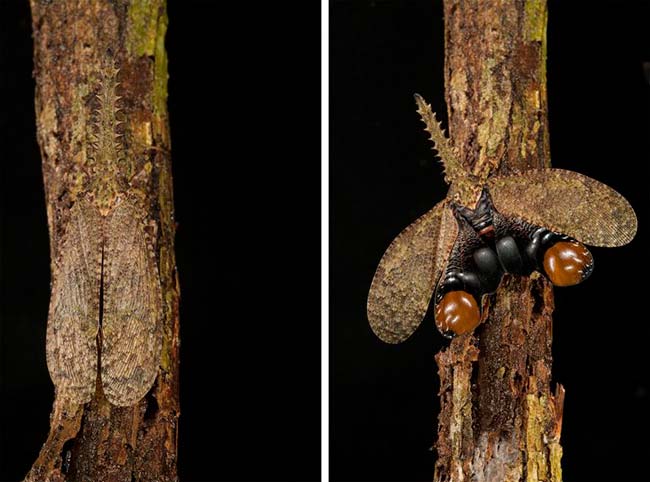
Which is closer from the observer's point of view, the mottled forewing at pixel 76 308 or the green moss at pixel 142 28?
the mottled forewing at pixel 76 308

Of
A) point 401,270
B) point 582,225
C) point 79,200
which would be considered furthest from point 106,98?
point 582,225

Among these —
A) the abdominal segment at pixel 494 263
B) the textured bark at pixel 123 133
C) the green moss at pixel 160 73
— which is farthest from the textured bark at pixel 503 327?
the green moss at pixel 160 73

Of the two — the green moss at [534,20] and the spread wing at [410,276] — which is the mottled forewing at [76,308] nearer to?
the spread wing at [410,276]

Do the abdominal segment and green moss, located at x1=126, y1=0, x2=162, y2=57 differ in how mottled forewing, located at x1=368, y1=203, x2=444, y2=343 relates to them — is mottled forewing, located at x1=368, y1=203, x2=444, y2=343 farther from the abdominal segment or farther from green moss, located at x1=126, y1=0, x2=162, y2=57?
green moss, located at x1=126, y1=0, x2=162, y2=57

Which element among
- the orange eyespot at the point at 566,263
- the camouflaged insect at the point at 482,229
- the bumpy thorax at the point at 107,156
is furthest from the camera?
the bumpy thorax at the point at 107,156

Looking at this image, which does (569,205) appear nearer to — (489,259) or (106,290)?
(489,259)

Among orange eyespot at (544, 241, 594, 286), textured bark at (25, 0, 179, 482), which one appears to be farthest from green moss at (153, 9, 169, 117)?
orange eyespot at (544, 241, 594, 286)
